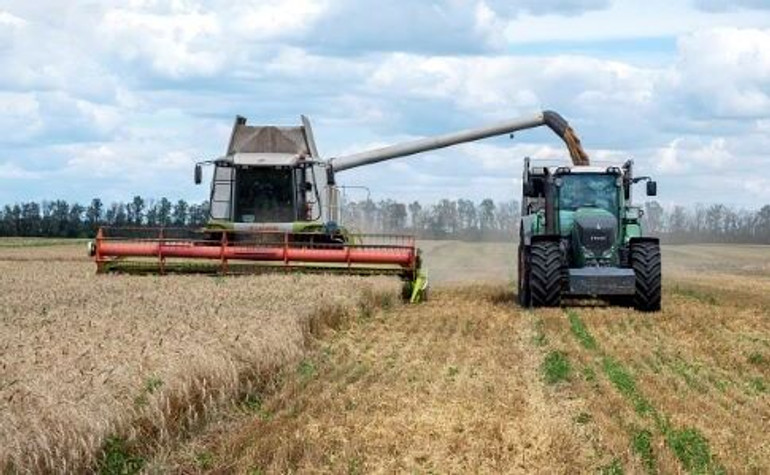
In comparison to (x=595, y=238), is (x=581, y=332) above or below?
below

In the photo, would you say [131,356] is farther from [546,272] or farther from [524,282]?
[524,282]

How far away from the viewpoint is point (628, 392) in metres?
11.2

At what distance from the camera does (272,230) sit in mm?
25125

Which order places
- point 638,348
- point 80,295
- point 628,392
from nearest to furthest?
point 628,392
point 638,348
point 80,295

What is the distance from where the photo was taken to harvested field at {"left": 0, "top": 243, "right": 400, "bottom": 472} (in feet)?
24.8

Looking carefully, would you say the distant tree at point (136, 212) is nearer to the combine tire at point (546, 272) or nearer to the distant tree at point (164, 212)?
the distant tree at point (164, 212)

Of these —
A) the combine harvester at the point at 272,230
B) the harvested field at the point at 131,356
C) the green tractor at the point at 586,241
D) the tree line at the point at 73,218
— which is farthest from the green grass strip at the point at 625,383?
the tree line at the point at 73,218

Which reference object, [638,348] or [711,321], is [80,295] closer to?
[638,348]

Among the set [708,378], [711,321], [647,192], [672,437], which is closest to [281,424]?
[672,437]

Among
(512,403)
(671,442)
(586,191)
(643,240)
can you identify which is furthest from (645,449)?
(586,191)

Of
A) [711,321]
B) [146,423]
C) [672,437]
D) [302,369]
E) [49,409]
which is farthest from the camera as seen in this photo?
[711,321]

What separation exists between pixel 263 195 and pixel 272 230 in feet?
3.25

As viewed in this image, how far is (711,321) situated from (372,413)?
10132 mm

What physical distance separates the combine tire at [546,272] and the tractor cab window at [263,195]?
6.97m
